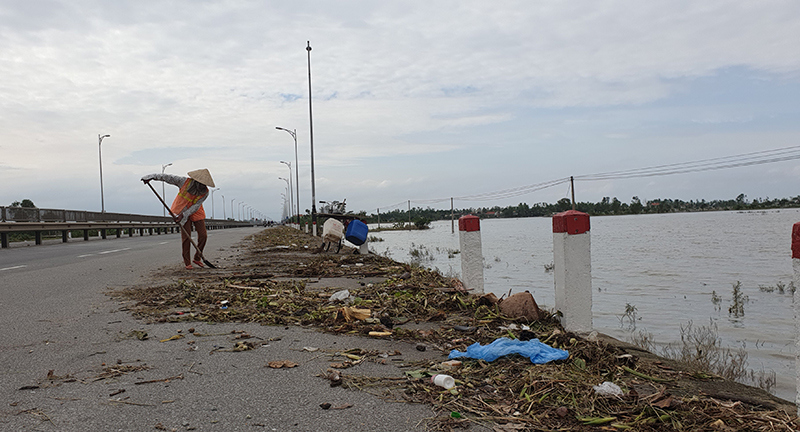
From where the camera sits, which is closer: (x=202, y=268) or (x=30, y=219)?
(x=202, y=268)

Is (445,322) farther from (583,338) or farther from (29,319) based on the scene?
(29,319)

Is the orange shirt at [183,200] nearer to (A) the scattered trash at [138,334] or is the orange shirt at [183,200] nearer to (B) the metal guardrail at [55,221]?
(A) the scattered trash at [138,334]

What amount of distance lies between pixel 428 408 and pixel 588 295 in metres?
2.10

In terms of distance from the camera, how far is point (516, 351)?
362 centimetres

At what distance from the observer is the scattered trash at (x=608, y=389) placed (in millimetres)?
2878

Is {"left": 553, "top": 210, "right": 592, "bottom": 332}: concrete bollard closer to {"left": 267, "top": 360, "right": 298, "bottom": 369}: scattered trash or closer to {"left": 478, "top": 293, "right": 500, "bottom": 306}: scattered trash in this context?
{"left": 478, "top": 293, "right": 500, "bottom": 306}: scattered trash

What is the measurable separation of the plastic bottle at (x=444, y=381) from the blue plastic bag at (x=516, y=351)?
1.89ft

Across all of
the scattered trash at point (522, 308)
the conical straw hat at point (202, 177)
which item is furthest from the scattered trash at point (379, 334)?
the conical straw hat at point (202, 177)

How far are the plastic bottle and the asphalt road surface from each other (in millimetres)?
301

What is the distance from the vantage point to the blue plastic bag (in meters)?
3.56

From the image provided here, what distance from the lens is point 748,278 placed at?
571 inches

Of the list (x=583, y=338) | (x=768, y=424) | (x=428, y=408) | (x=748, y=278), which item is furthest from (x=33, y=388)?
(x=748, y=278)

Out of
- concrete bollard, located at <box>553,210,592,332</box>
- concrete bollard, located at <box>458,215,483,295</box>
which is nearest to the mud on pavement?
concrete bollard, located at <box>553,210,592,332</box>

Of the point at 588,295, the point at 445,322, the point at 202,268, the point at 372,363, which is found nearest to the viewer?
the point at 372,363
